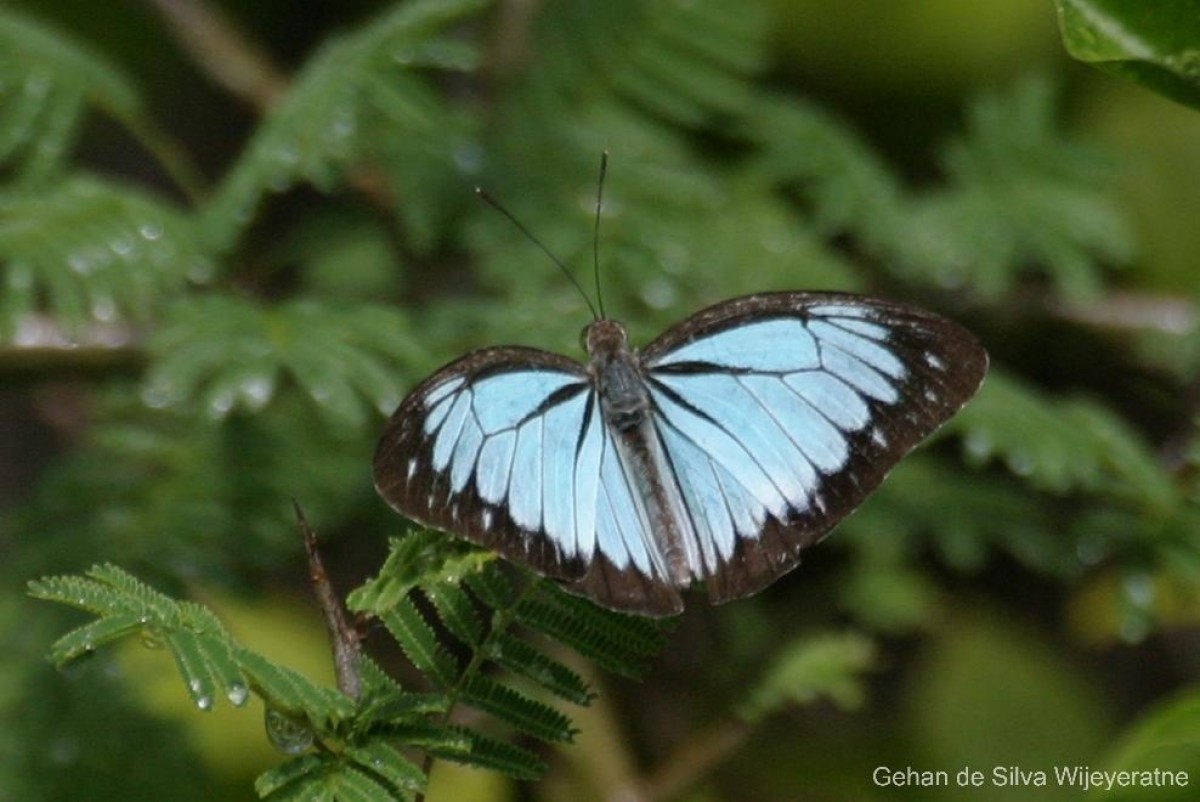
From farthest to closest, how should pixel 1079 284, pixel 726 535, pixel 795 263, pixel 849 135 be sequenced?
pixel 849 135 < pixel 1079 284 < pixel 795 263 < pixel 726 535

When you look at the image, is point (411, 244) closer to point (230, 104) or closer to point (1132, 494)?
point (1132, 494)

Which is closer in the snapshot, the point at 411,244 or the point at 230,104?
the point at 411,244

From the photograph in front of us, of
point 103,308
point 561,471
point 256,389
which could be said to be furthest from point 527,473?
point 103,308

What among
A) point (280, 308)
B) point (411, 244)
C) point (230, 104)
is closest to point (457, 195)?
point (411, 244)

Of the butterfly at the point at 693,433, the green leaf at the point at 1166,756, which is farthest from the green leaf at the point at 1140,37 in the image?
the green leaf at the point at 1166,756

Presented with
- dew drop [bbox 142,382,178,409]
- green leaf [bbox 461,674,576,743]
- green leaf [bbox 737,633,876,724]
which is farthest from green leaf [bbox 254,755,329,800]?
green leaf [bbox 737,633,876,724]

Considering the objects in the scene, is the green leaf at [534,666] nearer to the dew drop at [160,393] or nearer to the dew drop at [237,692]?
the dew drop at [237,692]

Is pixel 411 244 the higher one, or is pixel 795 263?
pixel 411 244
